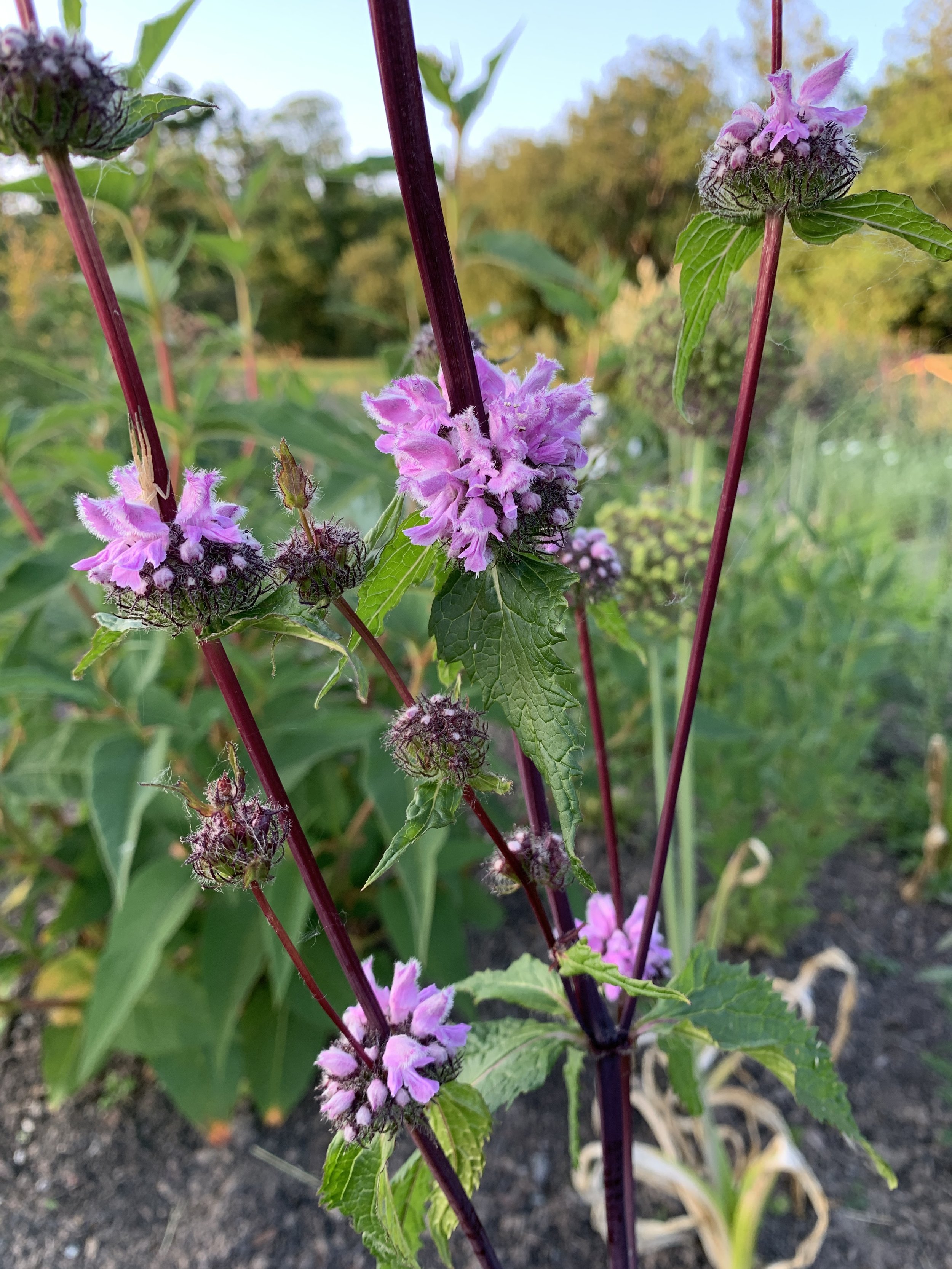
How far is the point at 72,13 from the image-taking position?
1.19 feet

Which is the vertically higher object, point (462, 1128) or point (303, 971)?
point (303, 971)

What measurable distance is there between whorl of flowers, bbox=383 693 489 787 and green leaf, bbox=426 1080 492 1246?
0.72ft

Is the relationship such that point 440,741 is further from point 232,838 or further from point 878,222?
point 878,222

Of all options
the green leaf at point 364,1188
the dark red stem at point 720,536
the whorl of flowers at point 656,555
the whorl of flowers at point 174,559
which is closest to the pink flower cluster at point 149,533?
the whorl of flowers at point 174,559

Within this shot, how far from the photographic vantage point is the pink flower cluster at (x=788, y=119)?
389 millimetres

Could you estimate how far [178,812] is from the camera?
1.27 metres

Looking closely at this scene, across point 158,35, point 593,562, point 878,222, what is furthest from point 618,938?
point 158,35

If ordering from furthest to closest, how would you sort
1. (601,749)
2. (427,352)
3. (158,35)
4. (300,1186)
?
(300,1186) → (158,35) → (601,749) → (427,352)

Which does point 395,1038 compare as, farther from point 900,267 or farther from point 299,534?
point 900,267

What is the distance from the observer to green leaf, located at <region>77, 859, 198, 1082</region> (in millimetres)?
1148

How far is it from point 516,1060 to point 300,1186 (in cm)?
110

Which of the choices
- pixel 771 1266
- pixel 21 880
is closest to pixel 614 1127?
pixel 771 1266

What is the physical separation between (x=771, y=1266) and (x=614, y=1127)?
79cm

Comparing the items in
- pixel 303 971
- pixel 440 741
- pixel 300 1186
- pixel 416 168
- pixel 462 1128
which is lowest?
pixel 300 1186
